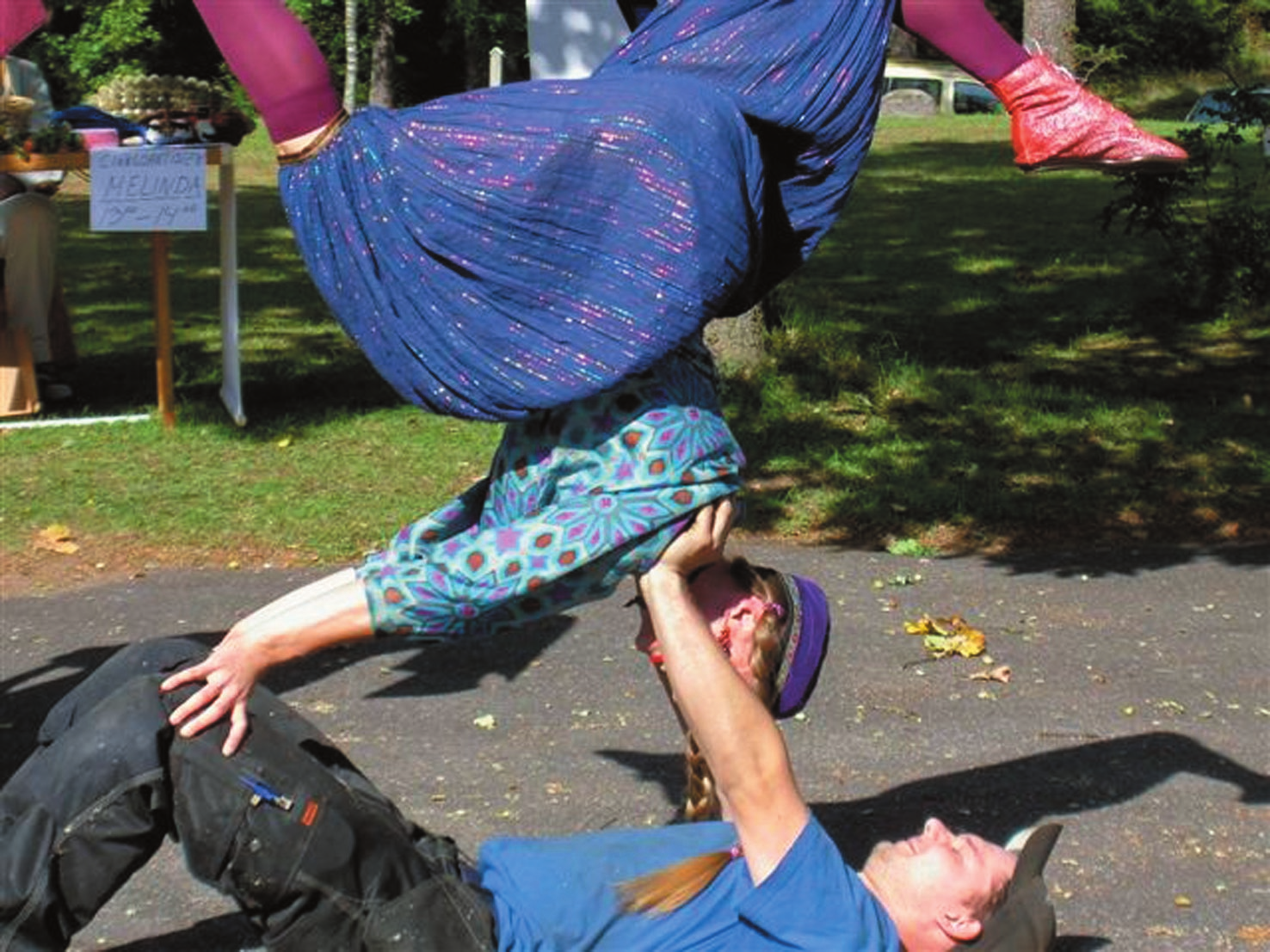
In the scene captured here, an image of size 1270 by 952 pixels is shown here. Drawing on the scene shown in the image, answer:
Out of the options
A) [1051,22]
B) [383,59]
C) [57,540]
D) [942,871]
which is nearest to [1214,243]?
[1051,22]

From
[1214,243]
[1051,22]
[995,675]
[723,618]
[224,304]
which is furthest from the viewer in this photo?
[1051,22]

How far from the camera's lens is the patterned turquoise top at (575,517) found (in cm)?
306

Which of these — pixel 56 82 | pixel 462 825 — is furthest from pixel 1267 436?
pixel 56 82

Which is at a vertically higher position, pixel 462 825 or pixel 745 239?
pixel 745 239

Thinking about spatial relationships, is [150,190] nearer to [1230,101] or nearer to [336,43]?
[1230,101]

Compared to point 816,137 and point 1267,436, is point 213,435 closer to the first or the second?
point 1267,436

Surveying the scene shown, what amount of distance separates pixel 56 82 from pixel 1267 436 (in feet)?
75.1

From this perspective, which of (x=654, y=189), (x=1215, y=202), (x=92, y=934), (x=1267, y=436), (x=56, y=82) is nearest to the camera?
(x=654, y=189)

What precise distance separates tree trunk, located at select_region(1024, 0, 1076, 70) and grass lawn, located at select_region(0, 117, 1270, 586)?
144cm

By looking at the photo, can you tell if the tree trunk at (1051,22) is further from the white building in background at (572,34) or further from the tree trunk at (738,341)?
the white building in background at (572,34)

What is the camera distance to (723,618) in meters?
3.55

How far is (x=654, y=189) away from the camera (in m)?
2.99

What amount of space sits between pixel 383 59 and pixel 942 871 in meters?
25.7

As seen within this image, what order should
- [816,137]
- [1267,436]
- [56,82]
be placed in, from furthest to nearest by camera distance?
[56,82] < [1267,436] < [816,137]
